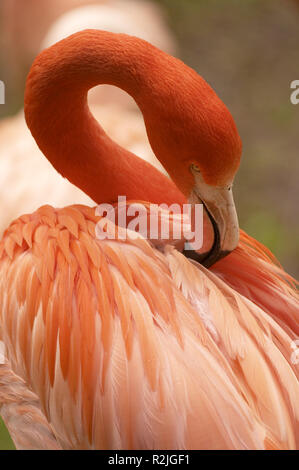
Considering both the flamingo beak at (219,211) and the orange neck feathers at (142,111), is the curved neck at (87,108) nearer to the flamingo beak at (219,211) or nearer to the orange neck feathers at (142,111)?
the orange neck feathers at (142,111)

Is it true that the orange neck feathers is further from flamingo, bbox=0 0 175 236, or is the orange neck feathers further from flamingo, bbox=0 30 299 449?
flamingo, bbox=0 0 175 236

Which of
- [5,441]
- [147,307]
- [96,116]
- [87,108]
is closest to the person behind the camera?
[147,307]

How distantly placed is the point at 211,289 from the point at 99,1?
62.3 inches

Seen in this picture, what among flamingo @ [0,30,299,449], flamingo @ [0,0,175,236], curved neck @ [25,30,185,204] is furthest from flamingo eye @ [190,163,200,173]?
flamingo @ [0,0,175,236]

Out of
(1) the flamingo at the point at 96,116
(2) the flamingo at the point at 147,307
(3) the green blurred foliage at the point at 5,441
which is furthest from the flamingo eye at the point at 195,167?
(3) the green blurred foliage at the point at 5,441

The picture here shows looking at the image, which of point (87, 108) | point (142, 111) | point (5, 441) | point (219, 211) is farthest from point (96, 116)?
point (5, 441)

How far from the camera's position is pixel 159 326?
47.0 inches

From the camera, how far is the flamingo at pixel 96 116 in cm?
192

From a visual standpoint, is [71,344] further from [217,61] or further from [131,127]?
[217,61]

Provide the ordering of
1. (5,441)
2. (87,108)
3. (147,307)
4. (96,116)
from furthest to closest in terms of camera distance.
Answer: (96,116) < (5,441) < (87,108) < (147,307)

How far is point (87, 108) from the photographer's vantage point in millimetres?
1449

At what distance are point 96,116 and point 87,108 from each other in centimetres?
70

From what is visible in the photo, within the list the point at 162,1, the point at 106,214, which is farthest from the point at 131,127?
the point at 162,1

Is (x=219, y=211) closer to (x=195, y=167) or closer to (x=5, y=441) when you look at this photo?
(x=195, y=167)
